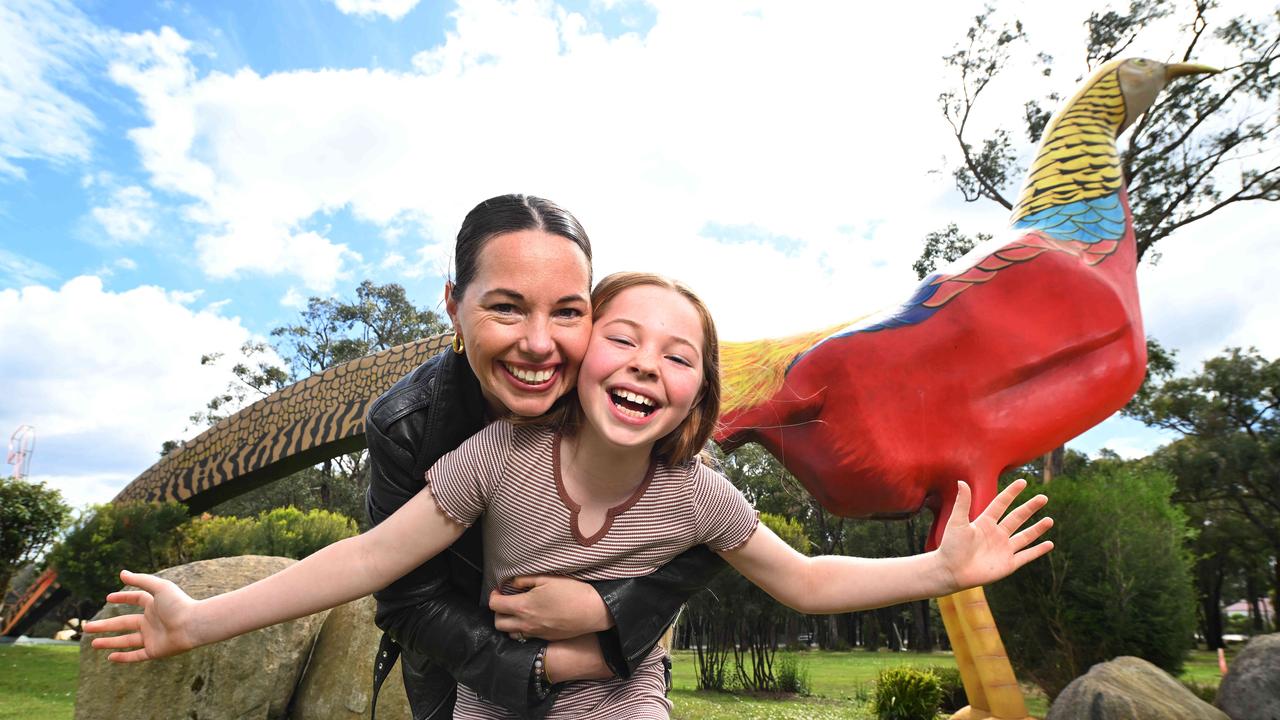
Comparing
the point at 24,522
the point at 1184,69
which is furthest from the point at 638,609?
the point at 24,522

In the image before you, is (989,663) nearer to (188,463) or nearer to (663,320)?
(663,320)

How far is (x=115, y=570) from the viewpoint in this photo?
982cm

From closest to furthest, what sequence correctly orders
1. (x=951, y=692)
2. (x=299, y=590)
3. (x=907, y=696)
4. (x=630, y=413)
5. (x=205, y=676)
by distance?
(x=630, y=413), (x=299, y=590), (x=205, y=676), (x=907, y=696), (x=951, y=692)

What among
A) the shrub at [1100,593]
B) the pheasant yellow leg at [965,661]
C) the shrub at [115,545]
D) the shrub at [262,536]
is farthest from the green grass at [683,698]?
the pheasant yellow leg at [965,661]

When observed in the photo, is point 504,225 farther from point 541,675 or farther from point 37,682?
point 37,682

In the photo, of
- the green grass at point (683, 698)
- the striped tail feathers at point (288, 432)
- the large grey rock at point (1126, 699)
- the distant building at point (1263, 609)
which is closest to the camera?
the large grey rock at point (1126, 699)

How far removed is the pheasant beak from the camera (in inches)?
233

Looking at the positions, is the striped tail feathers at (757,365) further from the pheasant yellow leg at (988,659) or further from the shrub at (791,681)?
the shrub at (791,681)

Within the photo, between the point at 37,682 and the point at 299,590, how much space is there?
33.2 feet

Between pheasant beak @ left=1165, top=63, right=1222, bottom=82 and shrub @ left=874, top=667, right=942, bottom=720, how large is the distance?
18.5 feet

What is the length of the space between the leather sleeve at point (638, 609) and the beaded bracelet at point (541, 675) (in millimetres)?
123

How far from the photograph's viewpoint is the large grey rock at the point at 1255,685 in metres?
5.90

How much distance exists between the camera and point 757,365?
480 centimetres

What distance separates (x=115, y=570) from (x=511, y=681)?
33.7 ft
